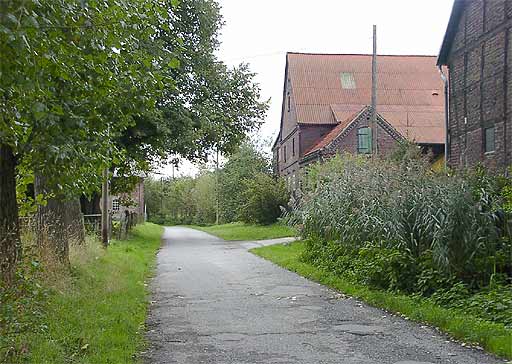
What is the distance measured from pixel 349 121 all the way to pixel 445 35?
1985cm

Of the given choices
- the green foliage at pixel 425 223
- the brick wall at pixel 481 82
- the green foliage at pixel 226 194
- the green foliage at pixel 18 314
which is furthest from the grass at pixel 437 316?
the green foliage at pixel 226 194

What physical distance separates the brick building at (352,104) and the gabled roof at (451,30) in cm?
1865

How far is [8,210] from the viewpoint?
9.76 metres

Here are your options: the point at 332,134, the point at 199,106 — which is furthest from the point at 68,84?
the point at 332,134

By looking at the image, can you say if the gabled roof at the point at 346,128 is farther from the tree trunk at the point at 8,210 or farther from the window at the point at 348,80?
the tree trunk at the point at 8,210

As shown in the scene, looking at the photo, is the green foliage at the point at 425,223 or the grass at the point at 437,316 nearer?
the grass at the point at 437,316

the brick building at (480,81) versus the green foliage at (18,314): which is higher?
the brick building at (480,81)

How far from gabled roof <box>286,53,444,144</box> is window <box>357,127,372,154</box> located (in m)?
2.82

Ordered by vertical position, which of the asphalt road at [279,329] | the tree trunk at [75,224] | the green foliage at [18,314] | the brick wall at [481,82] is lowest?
the asphalt road at [279,329]

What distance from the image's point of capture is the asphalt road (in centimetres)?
747

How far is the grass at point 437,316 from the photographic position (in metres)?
7.74

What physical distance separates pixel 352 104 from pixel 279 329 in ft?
131

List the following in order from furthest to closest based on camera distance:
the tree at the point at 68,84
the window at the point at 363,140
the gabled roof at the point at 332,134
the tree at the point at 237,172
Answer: the tree at the point at 237,172 < the window at the point at 363,140 < the gabled roof at the point at 332,134 < the tree at the point at 68,84

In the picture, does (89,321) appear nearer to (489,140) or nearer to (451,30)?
(489,140)
